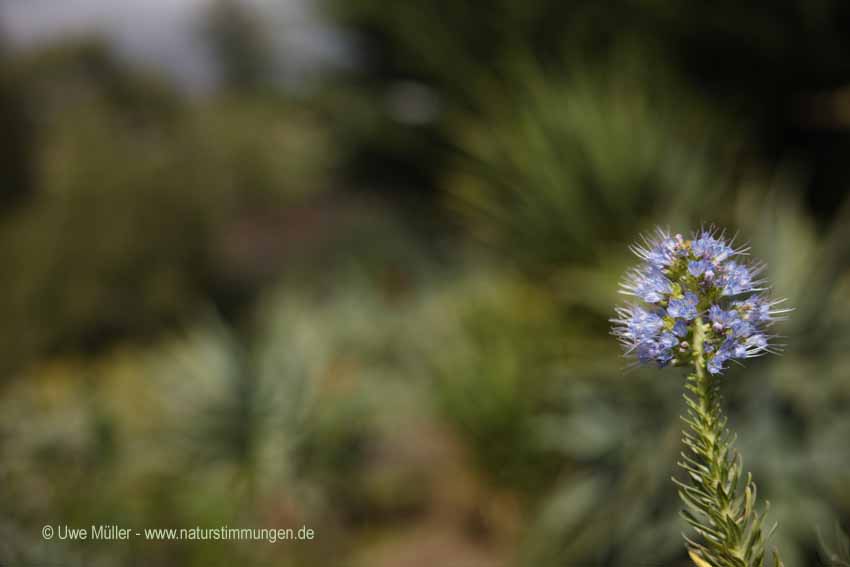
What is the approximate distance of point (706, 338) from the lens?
92 centimetres

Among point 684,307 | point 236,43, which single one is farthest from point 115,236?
point 236,43

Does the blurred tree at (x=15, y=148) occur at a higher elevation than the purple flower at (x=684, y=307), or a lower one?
higher

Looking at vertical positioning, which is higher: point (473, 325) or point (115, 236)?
point (115, 236)

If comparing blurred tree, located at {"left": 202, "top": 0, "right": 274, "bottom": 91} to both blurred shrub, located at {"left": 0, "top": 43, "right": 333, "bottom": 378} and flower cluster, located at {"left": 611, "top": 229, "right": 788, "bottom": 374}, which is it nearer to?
blurred shrub, located at {"left": 0, "top": 43, "right": 333, "bottom": 378}

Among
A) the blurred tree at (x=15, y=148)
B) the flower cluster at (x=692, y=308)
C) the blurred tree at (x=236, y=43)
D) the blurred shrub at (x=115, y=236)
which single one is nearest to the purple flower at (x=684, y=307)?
the flower cluster at (x=692, y=308)

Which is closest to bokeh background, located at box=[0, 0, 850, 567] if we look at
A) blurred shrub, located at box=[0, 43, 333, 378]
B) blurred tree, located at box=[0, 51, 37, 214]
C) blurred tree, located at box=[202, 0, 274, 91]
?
blurred shrub, located at box=[0, 43, 333, 378]

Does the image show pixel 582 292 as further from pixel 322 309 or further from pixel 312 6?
pixel 312 6

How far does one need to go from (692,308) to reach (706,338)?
5 centimetres

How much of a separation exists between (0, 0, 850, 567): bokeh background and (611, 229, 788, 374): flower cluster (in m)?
0.37

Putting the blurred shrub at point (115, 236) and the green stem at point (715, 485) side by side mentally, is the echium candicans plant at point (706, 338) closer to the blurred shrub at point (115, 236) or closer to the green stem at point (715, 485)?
the green stem at point (715, 485)

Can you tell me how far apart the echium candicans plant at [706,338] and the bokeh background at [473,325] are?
0.23 m

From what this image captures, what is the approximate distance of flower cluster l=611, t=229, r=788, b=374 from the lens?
0.91 meters

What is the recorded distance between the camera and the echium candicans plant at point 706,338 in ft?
2.97

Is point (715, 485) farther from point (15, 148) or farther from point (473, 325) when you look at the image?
point (15, 148)
